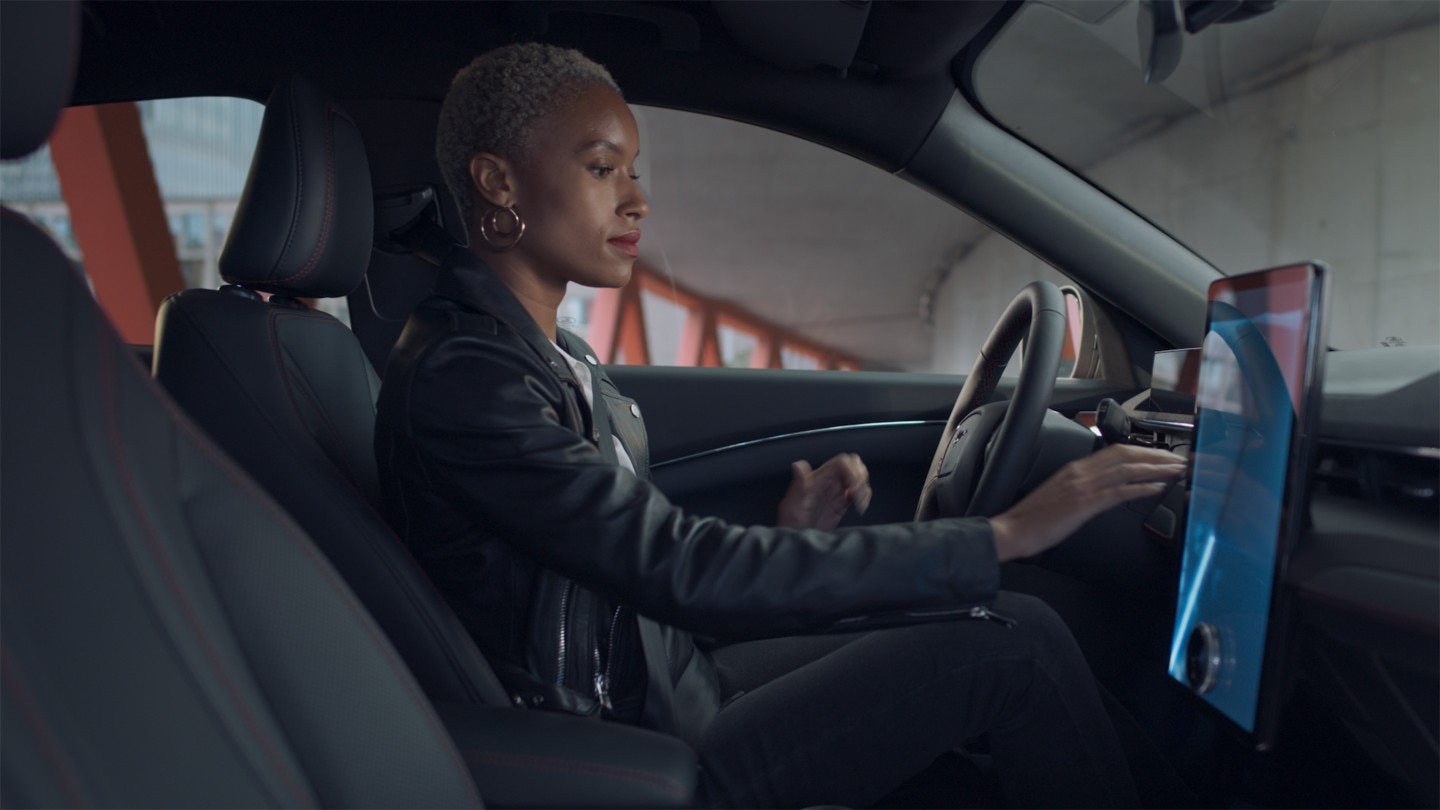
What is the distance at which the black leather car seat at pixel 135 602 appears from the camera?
2.15 feet

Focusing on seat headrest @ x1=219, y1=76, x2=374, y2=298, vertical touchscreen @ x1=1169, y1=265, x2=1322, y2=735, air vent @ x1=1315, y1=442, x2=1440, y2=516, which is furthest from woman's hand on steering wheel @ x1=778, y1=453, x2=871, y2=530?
seat headrest @ x1=219, y1=76, x2=374, y2=298

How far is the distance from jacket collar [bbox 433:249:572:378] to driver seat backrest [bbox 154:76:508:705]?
8.0 inches

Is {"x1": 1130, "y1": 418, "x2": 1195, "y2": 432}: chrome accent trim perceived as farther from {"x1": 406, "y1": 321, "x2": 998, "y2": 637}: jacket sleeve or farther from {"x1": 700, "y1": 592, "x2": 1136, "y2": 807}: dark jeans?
{"x1": 406, "y1": 321, "x2": 998, "y2": 637}: jacket sleeve

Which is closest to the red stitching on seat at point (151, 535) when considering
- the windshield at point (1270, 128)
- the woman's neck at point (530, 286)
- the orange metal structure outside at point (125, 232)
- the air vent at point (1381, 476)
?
the woman's neck at point (530, 286)

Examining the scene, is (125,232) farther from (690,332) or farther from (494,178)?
(494,178)

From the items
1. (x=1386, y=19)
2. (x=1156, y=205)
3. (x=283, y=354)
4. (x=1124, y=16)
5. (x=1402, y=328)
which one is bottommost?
(x=283, y=354)

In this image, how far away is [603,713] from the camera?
1073 mm

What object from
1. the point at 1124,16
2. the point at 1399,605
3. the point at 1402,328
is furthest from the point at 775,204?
the point at 1399,605

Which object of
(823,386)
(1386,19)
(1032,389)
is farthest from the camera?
(823,386)

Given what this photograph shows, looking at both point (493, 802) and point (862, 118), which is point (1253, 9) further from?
point (493, 802)

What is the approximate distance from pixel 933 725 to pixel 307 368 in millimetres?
818

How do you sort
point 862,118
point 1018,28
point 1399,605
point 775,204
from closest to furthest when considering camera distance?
point 1399,605
point 1018,28
point 862,118
point 775,204

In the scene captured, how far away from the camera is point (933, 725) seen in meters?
1.08

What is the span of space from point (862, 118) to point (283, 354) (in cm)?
112
